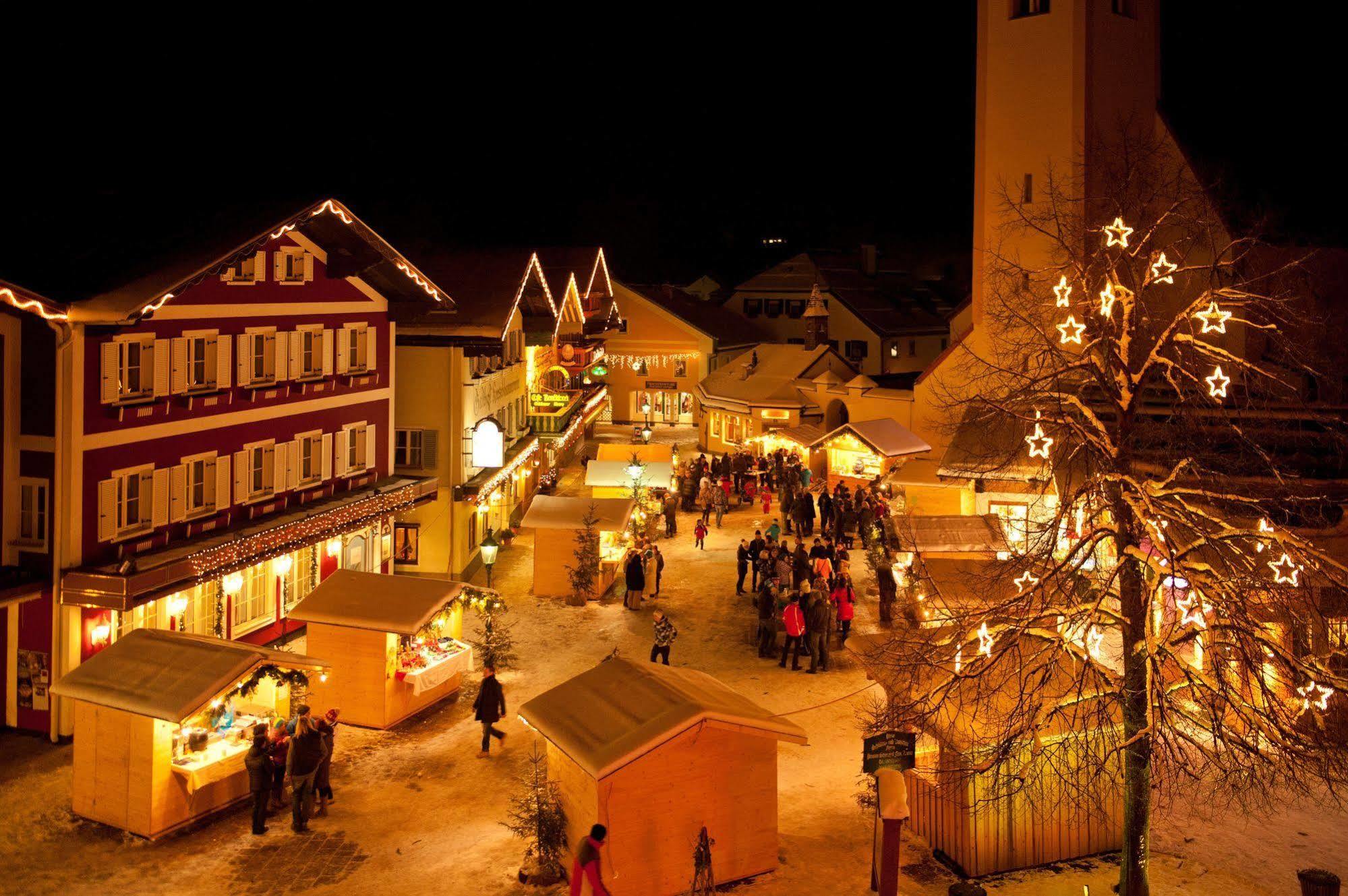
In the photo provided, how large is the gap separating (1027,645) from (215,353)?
14639mm

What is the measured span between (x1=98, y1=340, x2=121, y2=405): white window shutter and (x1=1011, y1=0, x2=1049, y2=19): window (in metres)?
25.0

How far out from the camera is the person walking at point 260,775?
46.4 feet

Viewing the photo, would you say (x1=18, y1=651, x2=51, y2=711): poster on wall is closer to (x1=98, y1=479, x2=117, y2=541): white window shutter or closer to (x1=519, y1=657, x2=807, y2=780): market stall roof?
(x1=98, y1=479, x2=117, y2=541): white window shutter

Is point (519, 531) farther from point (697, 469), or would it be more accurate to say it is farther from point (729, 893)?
point (729, 893)

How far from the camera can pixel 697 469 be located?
39.7 m

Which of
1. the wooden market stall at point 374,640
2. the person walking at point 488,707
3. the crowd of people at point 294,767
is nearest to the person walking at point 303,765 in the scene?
the crowd of people at point 294,767

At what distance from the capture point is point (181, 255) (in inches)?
769

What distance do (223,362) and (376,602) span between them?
5.88 m

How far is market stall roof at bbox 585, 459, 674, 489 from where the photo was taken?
33312 millimetres

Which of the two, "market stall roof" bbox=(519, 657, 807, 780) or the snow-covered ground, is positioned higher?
"market stall roof" bbox=(519, 657, 807, 780)

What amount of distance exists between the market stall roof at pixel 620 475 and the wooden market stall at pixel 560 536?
6.11 meters

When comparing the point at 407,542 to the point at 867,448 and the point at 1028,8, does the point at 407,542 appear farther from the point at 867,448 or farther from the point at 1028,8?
the point at 1028,8

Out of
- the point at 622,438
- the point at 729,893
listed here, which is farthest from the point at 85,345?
the point at 622,438

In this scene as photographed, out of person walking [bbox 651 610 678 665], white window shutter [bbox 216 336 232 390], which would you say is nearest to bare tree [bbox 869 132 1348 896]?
person walking [bbox 651 610 678 665]
